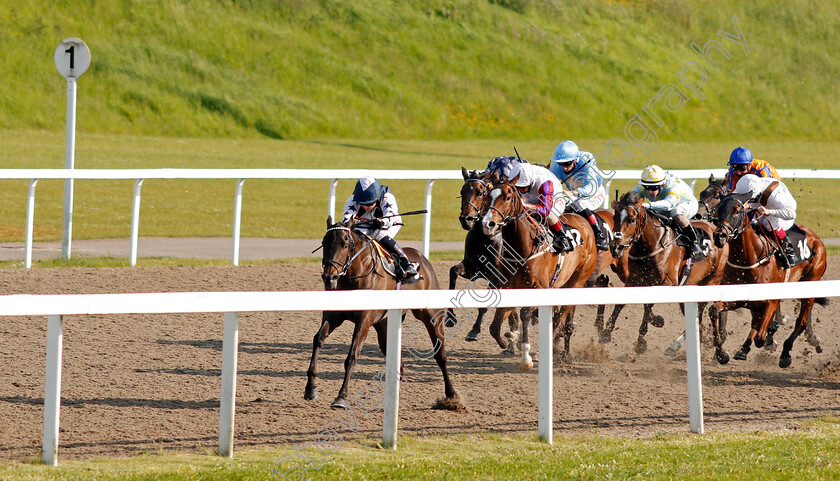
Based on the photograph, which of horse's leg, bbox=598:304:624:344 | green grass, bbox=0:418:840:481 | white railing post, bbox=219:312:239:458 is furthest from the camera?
horse's leg, bbox=598:304:624:344

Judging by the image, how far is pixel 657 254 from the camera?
8852 mm

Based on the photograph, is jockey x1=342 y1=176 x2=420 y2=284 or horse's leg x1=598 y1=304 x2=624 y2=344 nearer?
jockey x1=342 y1=176 x2=420 y2=284

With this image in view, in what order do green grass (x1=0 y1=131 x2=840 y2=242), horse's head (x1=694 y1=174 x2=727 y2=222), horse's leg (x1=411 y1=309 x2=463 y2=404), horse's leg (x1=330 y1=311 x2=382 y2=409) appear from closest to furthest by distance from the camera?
horse's leg (x1=330 y1=311 x2=382 y2=409) < horse's leg (x1=411 y1=309 x2=463 y2=404) < horse's head (x1=694 y1=174 x2=727 y2=222) < green grass (x1=0 y1=131 x2=840 y2=242)

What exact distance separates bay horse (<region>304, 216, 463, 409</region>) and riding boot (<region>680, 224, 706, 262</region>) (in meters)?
2.66

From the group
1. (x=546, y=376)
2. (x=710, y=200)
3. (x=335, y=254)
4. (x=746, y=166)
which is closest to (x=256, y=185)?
(x=710, y=200)

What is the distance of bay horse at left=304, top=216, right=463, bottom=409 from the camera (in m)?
6.43

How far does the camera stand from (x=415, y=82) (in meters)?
46.2

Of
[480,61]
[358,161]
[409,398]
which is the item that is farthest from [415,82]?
[409,398]

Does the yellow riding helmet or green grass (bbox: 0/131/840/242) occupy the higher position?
green grass (bbox: 0/131/840/242)

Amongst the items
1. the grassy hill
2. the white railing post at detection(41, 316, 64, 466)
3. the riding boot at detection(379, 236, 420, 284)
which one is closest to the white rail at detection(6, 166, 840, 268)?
the riding boot at detection(379, 236, 420, 284)

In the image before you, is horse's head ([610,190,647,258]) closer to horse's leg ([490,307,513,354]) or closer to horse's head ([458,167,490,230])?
horse's leg ([490,307,513,354])

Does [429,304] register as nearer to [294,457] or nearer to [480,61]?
[294,457]

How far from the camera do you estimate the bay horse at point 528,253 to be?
777cm

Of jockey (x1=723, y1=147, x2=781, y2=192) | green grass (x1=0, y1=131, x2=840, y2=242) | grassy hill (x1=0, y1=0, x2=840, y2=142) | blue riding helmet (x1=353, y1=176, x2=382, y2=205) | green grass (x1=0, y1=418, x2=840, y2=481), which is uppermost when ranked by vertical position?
grassy hill (x1=0, y1=0, x2=840, y2=142)
